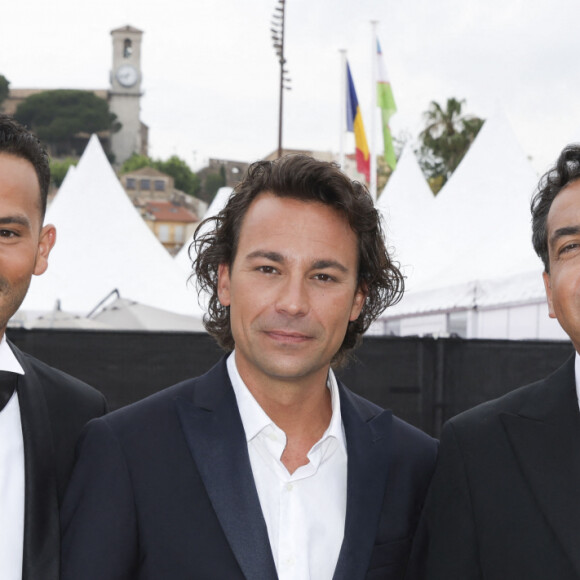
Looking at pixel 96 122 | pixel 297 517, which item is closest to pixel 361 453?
pixel 297 517

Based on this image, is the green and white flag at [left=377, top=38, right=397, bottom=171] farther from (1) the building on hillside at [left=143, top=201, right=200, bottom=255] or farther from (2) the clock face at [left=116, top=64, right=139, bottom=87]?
(2) the clock face at [left=116, top=64, right=139, bottom=87]

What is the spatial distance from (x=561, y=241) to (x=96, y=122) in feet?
343

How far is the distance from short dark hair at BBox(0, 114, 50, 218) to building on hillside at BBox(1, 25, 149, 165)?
107 meters

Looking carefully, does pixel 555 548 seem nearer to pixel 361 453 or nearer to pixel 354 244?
pixel 361 453

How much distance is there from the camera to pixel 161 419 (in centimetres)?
239

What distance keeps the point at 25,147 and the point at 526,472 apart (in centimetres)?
163

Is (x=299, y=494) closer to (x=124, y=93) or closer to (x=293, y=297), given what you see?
(x=293, y=297)

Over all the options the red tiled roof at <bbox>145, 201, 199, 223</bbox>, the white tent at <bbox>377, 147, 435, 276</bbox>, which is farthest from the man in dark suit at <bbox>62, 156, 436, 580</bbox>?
the red tiled roof at <bbox>145, 201, 199, 223</bbox>

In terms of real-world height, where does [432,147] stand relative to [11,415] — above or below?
above

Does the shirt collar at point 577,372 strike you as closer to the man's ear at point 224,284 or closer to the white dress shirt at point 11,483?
the man's ear at point 224,284

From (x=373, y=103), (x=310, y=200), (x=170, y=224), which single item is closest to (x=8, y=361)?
(x=310, y=200)

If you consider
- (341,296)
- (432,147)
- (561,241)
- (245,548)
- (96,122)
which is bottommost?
(245,548)

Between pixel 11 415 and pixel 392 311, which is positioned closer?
pixel 11 415

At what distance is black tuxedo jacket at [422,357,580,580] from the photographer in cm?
222
